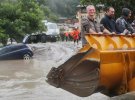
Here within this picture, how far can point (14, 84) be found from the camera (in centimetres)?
1571

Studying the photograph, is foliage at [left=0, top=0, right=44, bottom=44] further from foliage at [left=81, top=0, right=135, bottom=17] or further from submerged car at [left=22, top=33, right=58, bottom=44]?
foliage at [left=81, top=0, right=135, bottom=17]

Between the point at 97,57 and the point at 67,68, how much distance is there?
34.2 inches

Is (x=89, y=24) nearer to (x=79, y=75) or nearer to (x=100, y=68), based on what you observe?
(x=79, y=75)

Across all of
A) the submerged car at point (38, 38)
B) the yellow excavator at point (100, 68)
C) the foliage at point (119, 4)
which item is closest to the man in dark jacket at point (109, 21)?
the yellow excavator at point (100, 68)

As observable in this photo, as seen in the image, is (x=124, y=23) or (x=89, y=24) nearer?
(x=89, y=24)

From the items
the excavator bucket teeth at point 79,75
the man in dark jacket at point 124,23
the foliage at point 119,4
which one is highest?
the foliage at point 119,4

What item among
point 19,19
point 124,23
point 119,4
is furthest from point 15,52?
point 124,23

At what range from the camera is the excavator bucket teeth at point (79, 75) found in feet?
28.4

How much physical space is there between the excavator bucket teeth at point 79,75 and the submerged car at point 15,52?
19501 millimetres

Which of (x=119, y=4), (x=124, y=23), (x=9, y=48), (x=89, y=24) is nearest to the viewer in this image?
(x=89, y=24)

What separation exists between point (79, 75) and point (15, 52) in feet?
66.5

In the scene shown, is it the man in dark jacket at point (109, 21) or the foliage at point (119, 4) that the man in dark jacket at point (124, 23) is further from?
the foliage at point (119, 4)

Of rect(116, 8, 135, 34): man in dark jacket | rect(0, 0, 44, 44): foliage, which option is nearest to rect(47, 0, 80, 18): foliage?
rect(0, 0, 44, 44): foliage

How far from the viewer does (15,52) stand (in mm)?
28953
